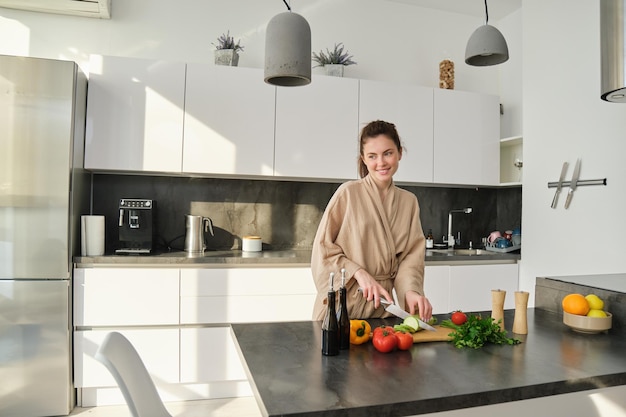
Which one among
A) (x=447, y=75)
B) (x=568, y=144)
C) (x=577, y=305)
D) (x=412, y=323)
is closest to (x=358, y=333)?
(x=412, y=323)

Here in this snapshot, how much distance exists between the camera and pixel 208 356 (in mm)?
3188

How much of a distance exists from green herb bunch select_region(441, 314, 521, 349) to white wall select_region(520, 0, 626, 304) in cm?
183

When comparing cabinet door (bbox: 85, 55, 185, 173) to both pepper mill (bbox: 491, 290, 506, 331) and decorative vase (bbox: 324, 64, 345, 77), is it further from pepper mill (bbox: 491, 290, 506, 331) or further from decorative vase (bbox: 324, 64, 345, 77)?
pepper mill (bbox: 491, 290, 506, 331)

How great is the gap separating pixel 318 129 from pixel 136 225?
1472 millimetres

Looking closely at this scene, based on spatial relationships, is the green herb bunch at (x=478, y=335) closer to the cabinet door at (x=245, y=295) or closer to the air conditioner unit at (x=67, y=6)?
the cabinet door at (x=245, y=295)

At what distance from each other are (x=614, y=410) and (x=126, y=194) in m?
3.24

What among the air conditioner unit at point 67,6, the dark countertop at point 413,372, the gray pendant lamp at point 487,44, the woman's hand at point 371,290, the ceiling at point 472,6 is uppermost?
the ceiling at point 472,6

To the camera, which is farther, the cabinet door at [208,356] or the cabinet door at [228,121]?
the cabinet door at [228,121]

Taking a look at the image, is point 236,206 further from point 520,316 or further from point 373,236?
point 520,316

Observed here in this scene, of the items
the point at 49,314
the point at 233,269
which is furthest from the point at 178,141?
the point at 49,314

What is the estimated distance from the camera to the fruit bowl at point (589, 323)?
171 cm

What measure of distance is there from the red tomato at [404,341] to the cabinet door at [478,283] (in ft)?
7.44

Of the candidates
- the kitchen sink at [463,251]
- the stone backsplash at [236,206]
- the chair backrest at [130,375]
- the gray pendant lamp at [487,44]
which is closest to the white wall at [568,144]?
the kitchen sink at [463,251]

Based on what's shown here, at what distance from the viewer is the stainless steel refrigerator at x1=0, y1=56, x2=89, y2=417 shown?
112 inches
